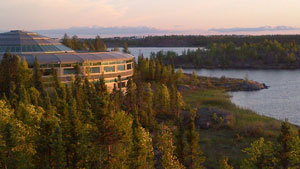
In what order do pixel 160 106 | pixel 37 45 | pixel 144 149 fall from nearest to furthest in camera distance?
pixel 144 149 < pixel 160 106 < pixel 37 45

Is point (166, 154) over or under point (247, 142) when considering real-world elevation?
over

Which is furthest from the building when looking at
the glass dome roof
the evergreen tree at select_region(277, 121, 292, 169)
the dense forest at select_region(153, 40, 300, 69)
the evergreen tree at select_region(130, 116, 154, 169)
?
the dense forest at select_region(153, 40, 300, 69)

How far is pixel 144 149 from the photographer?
26500 millimetres

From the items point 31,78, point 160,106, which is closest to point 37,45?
point 31,78

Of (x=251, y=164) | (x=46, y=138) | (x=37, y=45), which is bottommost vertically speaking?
(x=251, y=164)

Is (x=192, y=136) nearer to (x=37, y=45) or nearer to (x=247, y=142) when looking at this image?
(x=247, y=142)

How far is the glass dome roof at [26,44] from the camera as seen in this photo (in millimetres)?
73750

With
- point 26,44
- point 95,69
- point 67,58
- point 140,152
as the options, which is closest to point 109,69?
point 95,69

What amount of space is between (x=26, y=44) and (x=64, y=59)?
49.3 ft

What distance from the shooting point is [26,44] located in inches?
2958

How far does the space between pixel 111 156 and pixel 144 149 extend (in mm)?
2668

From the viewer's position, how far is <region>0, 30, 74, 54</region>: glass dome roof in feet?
242

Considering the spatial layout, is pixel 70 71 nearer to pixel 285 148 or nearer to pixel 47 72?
pixel 47 72

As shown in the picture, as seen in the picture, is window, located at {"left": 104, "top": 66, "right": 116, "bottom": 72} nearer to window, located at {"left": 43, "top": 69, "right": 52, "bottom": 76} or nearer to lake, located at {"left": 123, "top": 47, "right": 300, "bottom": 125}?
window, located at {"left": 43, "top": 69, "right": 52, "bottom": 76}
